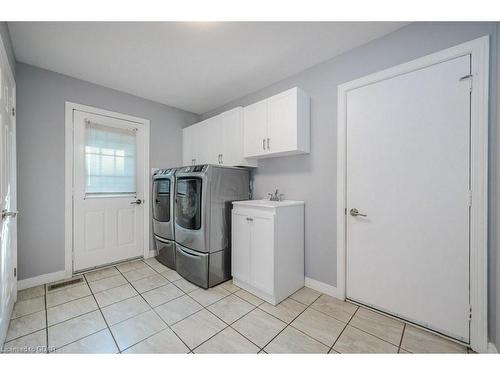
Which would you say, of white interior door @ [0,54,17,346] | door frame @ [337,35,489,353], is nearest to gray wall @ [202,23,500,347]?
door frame @ [337,35,489,353]

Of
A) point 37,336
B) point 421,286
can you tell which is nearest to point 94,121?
point 37,336

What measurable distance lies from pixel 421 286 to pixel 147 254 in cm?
332

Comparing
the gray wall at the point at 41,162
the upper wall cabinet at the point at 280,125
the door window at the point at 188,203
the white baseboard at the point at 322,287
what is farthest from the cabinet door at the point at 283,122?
the gray wall at the point at 41,162

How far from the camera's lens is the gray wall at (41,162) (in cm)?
218

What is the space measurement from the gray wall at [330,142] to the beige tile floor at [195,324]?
18.5 inches

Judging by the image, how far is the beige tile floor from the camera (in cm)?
140

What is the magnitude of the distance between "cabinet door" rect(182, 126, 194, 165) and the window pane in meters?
0.78

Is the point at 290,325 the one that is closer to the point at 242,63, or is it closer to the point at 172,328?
the point at 172,328

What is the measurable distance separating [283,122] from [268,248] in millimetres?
1317

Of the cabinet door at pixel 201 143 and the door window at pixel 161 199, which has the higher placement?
the cabinet door at pixel 201 143

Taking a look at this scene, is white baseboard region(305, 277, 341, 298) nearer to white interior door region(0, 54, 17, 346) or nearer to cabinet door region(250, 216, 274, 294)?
cabinet door region(250, 216, 274, 294)

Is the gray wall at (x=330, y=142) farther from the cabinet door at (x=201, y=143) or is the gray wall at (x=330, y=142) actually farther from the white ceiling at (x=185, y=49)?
the cabinet door at (x=201, y=143)

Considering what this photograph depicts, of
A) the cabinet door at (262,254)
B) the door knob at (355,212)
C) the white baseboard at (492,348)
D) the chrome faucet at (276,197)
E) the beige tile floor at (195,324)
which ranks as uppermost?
the chrome faucet at (276,197)

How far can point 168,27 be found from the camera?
1670mm
